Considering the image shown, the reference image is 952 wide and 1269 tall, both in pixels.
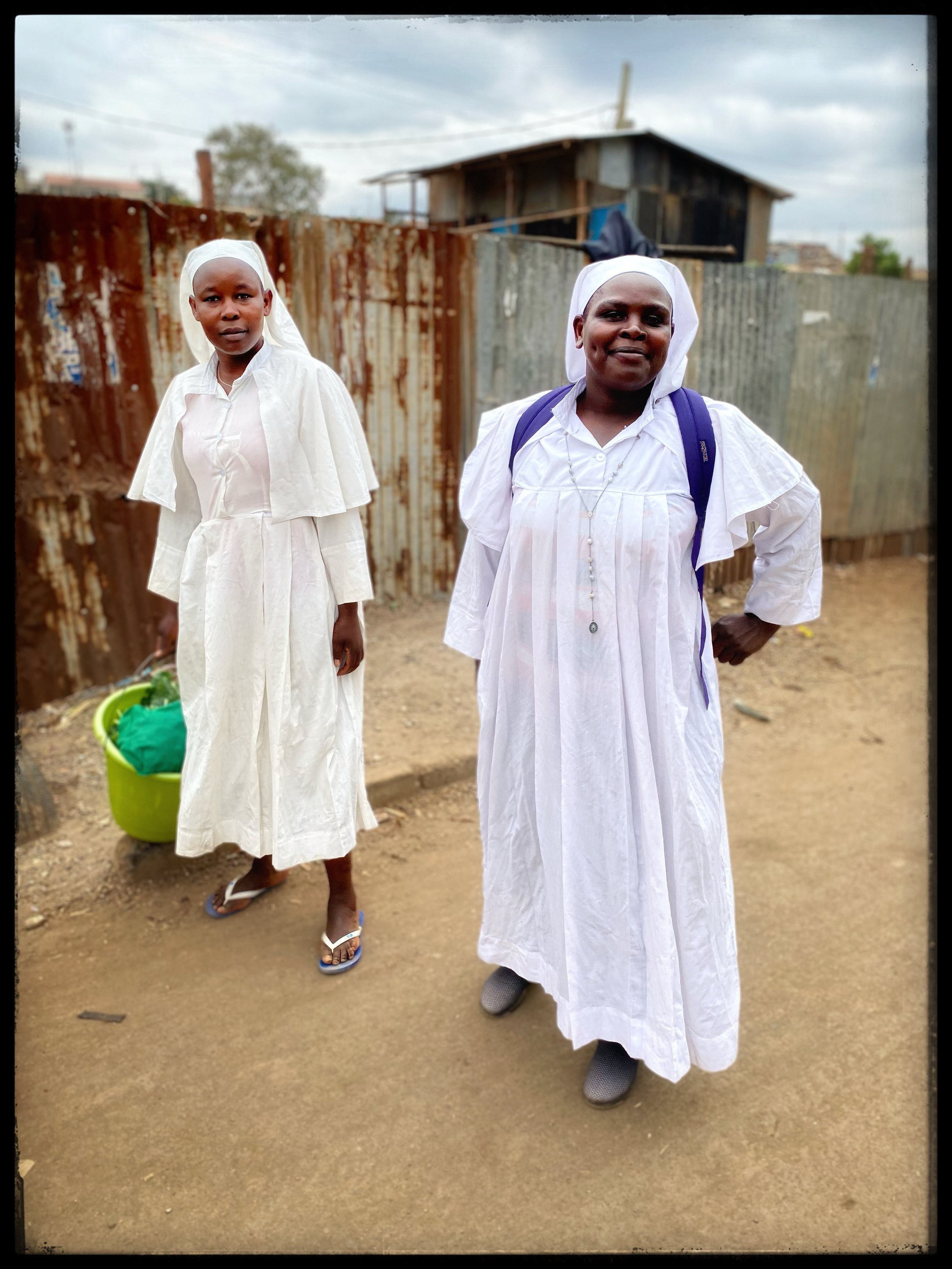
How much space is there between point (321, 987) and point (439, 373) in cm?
424

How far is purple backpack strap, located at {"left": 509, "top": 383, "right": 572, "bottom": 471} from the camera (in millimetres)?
2229

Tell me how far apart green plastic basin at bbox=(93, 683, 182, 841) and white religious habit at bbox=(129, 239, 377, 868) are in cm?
35

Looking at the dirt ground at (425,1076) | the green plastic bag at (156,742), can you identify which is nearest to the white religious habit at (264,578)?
the green plastic bag at (156,742)

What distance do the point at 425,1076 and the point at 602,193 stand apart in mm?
17748

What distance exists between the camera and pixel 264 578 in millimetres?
2684

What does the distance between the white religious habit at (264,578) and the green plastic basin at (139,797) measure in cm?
35

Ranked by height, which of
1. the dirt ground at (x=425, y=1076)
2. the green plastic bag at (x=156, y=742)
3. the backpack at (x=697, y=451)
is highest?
the backpack at (x=697, y=451)

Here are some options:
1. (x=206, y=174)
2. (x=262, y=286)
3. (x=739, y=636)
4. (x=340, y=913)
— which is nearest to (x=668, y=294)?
(x=739, y=636)

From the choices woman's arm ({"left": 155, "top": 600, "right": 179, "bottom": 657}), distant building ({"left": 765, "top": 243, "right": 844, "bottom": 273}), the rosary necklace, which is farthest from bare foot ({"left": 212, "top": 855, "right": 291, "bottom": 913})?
distant building ({"left": 765, "top": 243, "right": 844, "bottom": 273})

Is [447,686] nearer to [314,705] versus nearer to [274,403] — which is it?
[314,705]

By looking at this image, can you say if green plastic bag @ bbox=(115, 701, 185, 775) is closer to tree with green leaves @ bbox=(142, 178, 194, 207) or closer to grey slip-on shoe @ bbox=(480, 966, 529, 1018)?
grey slip-on shoe @ bbox=(480, 966, 529, 1018)

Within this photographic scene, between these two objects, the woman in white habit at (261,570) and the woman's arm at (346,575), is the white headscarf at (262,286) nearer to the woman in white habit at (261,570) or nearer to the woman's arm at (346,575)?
the woman in white habit at (261,570)

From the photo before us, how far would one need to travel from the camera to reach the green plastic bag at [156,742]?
3119 mm

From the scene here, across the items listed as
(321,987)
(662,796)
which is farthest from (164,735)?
(662,796)
